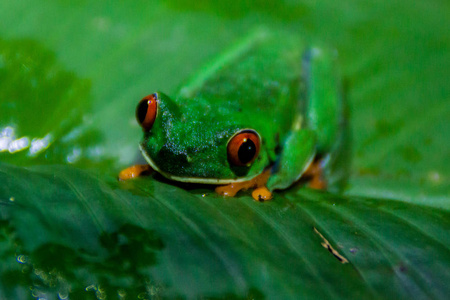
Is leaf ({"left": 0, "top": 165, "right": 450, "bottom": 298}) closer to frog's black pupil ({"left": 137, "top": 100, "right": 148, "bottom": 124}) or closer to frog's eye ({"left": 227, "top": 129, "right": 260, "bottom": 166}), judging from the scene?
frog's eye ({"left": 227, "top": 129, "right": 260, "bottom": 166})

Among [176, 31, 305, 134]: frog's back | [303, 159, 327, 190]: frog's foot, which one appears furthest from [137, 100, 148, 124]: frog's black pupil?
[303, 159, 327, 190]: frog's foot

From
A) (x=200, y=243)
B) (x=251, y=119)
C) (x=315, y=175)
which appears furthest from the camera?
(x=315, y=175)

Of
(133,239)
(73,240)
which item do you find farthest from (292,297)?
(73,240)

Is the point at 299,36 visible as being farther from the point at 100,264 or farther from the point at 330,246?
the point at 100,264

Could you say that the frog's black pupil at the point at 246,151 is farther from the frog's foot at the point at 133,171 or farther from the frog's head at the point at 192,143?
the frog's foot at the point at 133,171

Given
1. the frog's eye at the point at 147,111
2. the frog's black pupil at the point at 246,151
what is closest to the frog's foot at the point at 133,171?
the frog's eye at the point at 147,111

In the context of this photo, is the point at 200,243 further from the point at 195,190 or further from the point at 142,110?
the point at 142,110

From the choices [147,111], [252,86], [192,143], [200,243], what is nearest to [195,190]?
[192,143]
